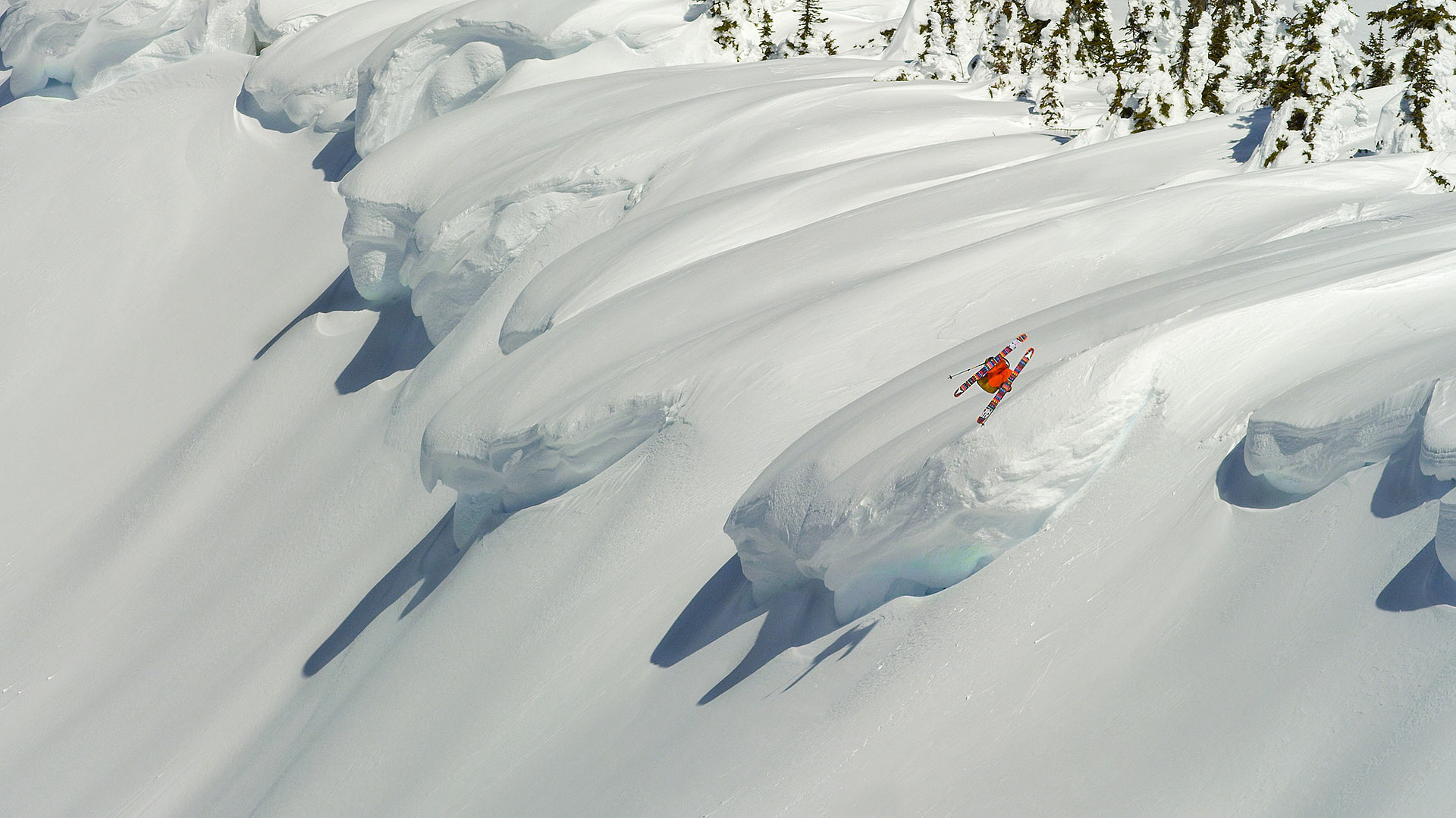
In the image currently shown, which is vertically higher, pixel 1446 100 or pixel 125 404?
pixel 1446 100

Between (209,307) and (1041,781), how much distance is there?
15.1 meters

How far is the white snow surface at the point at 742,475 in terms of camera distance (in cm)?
553

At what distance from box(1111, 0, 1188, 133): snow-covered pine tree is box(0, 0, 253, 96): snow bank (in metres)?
16.0

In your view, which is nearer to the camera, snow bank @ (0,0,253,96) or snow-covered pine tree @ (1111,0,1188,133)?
snow-covered pine tree @ (1111,0,1188,133)

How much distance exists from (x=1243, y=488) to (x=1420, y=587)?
1.10 m

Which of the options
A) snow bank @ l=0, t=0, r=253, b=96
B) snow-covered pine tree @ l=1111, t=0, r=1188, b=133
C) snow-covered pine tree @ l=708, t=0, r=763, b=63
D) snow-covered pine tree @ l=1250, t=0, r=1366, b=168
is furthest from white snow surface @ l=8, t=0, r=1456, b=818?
snow bank @ l=0, t=0, r=253, b=96

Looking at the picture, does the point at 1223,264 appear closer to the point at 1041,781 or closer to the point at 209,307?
the point at 1041,781

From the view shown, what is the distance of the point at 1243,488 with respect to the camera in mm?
6016

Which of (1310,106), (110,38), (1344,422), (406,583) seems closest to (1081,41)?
(1310,106)

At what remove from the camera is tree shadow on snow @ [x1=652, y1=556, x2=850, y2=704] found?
273 inches

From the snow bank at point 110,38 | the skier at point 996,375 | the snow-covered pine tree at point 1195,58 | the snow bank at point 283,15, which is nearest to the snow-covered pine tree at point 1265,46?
the snow-covered pine tree at point 1195,58

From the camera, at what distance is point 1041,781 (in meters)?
5.41

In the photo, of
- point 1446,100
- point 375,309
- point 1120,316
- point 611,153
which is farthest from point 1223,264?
point 375,309

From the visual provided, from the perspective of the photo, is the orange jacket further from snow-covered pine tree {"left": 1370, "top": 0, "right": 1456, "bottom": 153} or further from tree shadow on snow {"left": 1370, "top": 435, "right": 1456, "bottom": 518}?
snow-covered pine tree {"left": 1370, "top": 0, "right": 1456, "bottom": 153}
